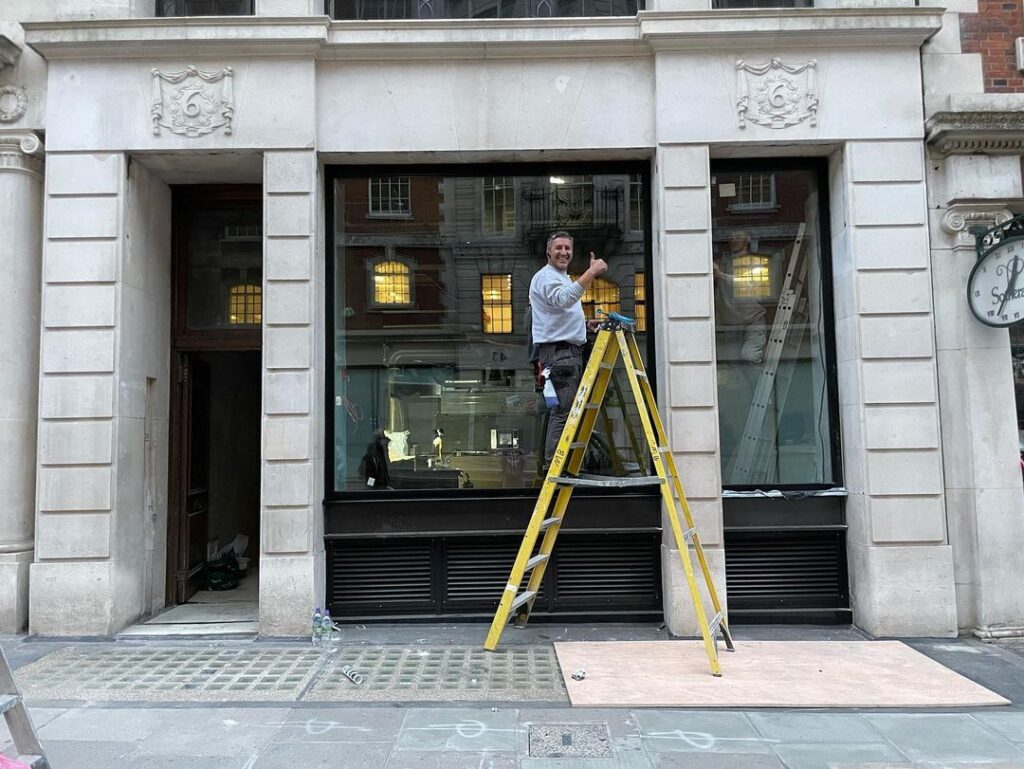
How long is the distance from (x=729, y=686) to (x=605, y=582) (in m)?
1.95

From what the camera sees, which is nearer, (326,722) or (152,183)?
(326,722)

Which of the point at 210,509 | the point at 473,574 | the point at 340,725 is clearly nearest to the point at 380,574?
the point at 473,574

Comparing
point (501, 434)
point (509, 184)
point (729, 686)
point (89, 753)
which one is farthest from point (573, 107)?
point (89, 753)

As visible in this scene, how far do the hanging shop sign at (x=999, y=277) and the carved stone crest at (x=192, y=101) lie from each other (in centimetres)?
738

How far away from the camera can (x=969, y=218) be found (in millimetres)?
6672

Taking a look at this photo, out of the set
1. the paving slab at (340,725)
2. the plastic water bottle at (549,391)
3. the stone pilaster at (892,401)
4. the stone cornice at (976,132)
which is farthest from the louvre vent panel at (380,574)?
the stone cornice at (976,132)

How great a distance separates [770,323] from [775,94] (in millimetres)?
2330

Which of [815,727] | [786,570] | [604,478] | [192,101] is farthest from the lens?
[786,570]

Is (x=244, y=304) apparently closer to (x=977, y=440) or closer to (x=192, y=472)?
(x=192, y=472)

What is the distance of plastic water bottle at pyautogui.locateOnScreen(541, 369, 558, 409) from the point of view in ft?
20.2

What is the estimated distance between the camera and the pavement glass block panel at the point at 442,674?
195 inches

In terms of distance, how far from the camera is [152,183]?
727 cm

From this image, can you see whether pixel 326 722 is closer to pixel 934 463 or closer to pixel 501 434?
pixel 501 434

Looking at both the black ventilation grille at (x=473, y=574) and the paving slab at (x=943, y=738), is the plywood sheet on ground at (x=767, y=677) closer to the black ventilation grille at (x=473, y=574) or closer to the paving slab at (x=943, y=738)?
the paving slab at (x=943, y=738)
